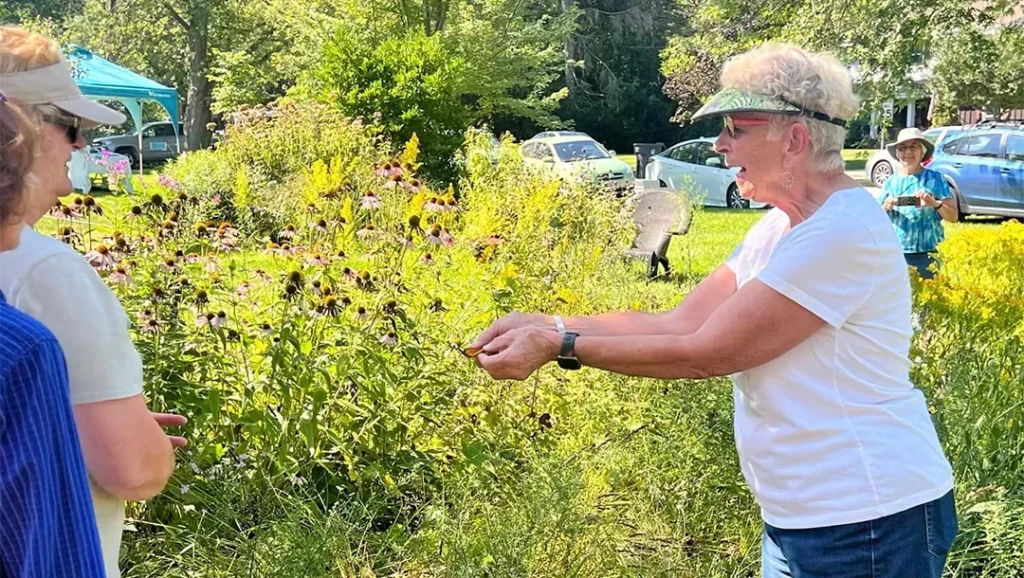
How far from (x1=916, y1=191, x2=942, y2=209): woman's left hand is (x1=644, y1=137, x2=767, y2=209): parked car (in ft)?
31.6

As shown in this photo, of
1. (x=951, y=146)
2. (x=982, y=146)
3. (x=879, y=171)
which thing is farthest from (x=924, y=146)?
(x=879, y=171)

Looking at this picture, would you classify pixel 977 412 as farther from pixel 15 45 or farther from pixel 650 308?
pixel 15 45

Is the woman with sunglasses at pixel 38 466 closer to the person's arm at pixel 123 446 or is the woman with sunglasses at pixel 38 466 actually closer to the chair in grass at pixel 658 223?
the person's arm at pixel 123 446

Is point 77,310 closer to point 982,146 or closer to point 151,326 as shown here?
point 151,326

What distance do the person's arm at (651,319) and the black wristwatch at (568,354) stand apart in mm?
53

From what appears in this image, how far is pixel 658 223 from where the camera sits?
8.41 meters

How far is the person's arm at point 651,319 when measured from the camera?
1.98m

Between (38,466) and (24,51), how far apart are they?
69 centimetres

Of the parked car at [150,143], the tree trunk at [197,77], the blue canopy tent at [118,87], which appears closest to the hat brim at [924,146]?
the blue canopy tent at [118,87]

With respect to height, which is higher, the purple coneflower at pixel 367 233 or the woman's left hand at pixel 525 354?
the purple coneflower at pixel 367 233

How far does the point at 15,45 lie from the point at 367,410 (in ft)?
6.27

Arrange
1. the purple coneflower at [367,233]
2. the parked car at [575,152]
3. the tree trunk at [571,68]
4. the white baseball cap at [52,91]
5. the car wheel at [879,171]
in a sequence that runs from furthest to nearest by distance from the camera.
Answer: the tree trunk at [571,68]
the car wheel at [879,171]
the parked car at [575,152]
the purple coneflower at [367,233]
the white baseball cap at [52,91]

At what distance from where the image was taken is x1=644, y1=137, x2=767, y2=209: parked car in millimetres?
15641

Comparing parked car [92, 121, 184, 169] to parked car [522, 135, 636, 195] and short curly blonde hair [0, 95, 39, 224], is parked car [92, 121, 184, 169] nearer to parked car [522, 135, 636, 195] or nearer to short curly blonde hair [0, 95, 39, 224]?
parked car [522, 135, 636, 195]
